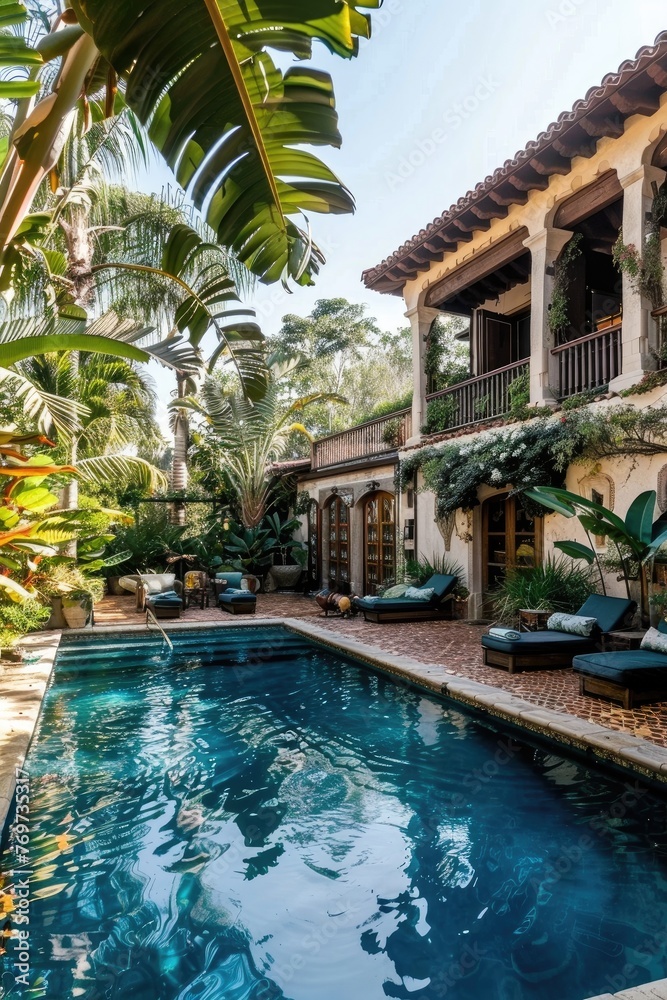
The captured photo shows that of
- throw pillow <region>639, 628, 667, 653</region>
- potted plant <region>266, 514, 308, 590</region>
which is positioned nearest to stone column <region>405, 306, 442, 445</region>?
potted plant <region>266, 514, 308, 590</region>

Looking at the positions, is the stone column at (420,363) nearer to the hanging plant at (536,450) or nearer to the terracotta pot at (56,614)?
the hanging plant at (536,450)

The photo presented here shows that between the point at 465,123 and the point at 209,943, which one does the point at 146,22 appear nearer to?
A: the point at 209,943

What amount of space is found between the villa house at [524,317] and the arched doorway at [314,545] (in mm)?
1367

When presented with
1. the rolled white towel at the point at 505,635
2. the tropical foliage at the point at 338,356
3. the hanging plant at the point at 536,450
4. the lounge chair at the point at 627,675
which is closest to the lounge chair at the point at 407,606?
the hanging plant at the point at 536,450

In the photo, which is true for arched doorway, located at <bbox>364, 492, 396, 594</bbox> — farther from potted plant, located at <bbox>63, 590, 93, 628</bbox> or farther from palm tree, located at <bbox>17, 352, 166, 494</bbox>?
potted plant, located at <bbox>63, 590, 93, 628</bbox>

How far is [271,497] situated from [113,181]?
32.9 feet

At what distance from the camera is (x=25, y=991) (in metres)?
2.80

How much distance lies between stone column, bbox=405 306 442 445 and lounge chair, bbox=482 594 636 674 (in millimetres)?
6789

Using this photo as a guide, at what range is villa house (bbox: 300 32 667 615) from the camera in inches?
340

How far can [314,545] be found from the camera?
731 inches

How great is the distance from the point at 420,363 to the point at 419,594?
529 centimetres

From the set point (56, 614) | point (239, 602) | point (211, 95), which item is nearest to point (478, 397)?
point (239, 602)

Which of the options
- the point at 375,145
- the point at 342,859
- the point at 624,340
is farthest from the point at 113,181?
the point at 342,859

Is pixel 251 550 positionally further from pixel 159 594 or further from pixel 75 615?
pixel 75 615
